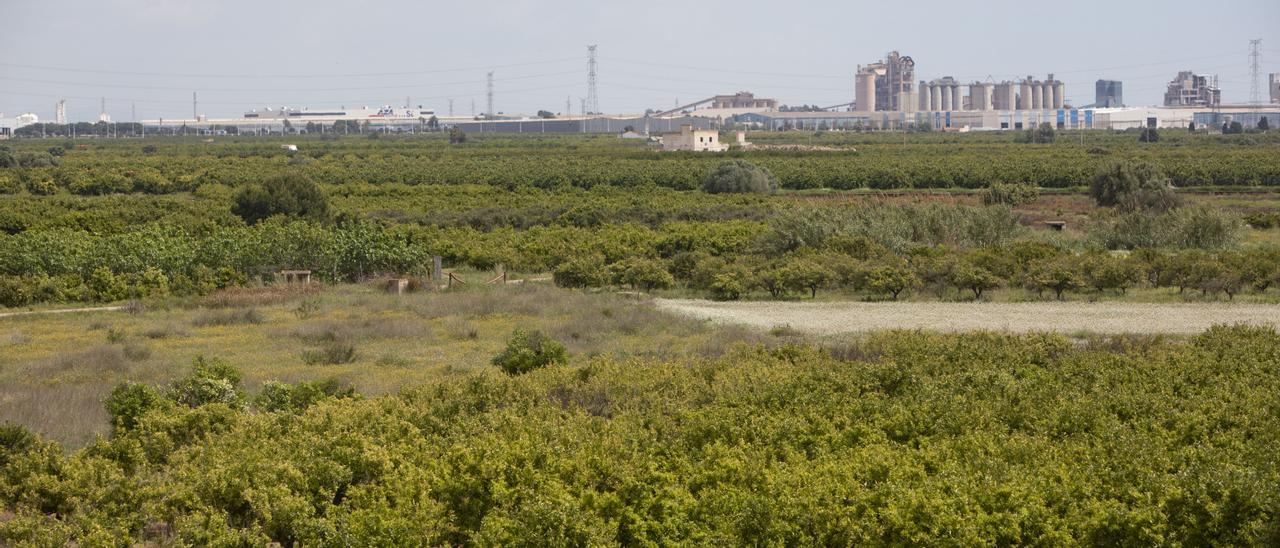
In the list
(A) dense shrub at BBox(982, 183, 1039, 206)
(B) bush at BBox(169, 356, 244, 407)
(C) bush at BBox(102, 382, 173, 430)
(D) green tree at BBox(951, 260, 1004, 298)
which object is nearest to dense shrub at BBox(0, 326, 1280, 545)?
(C) bush at BBox(102, 382, 173, 430)

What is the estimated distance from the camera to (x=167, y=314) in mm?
26969

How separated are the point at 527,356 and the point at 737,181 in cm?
4397

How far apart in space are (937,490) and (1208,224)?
92.6ft

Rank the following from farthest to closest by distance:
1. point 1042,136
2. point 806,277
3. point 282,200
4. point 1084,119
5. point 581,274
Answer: point 1084,119 → point 1042,136 → point 282,200 → point 581,274 → point 806,277

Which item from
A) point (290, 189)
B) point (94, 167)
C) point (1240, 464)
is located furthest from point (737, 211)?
point (94, 167)

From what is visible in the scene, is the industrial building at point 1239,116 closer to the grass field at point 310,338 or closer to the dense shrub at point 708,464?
the grass field at point 310,338

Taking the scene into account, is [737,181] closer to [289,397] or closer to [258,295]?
[258,295]

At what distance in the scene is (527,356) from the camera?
18.2 meters

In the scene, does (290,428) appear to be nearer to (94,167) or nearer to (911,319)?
(911,319)

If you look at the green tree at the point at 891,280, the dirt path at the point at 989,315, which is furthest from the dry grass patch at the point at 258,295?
the green tree at the point at 891,280

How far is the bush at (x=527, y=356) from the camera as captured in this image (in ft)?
59.7

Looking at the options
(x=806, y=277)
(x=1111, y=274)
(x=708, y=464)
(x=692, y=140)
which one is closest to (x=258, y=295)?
(x=806, y=277)

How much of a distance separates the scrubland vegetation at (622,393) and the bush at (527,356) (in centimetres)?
6

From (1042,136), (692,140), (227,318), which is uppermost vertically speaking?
(1042,136)
